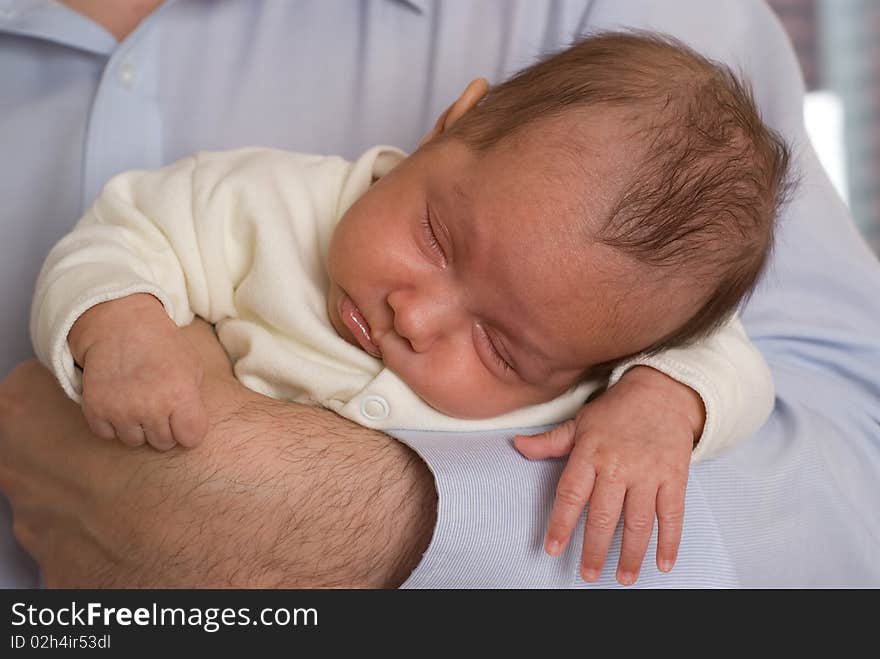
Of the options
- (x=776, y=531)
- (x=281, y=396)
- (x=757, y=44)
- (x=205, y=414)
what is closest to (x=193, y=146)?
(x=281, y=396)

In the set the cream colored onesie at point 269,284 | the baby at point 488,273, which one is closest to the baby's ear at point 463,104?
the baby at point 488,273

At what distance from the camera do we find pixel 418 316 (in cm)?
121

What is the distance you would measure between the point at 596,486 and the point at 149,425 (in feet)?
1.68

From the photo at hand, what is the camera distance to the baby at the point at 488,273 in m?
1.18

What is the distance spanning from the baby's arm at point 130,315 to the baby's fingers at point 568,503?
0.42 metres

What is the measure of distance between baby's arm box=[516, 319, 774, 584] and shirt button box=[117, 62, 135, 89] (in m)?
0.89

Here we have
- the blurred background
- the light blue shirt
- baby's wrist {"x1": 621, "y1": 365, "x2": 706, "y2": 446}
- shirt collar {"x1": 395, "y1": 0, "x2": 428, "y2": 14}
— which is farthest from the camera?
the blurred background

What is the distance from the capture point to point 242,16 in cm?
174

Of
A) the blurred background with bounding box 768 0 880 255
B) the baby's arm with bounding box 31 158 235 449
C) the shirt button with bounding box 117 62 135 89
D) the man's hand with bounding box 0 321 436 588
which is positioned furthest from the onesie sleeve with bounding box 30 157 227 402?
the blurred background with bounding box 768 0 880 255

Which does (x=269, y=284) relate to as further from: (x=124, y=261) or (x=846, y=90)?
(x=846, y=90)

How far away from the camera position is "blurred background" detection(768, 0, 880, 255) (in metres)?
4.30

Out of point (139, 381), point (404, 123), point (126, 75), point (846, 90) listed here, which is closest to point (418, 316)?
point (139, 381)

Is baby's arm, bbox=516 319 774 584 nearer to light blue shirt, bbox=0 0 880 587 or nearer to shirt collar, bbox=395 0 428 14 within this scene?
light blue shirt, bbox=0 0 880 587

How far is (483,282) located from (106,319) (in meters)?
0.44
